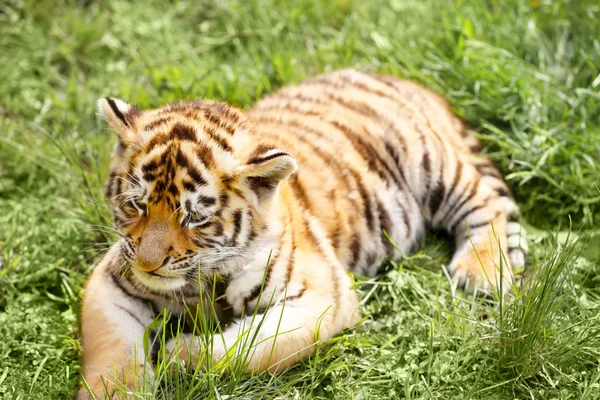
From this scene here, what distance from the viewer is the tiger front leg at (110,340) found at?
295 cm

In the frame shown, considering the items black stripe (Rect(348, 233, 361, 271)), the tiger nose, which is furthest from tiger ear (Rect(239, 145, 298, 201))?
black stripe (Rect(348, 233, 361, 271))

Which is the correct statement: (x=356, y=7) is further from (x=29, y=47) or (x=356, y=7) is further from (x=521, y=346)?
(x=521, y=346)

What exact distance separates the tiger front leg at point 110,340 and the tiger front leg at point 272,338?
0.53 feet

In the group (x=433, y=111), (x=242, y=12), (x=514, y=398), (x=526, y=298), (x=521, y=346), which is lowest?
(x=514, y=398)

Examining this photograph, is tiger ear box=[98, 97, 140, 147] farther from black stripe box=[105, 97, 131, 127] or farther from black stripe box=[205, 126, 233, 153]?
black stripe box=[205, 126, 233, 153]

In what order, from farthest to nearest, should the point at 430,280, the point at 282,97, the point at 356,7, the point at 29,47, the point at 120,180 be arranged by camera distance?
the point at 356,7, the point at 29,47, the point at 282,97, the point at 430,280, the point at 120,180

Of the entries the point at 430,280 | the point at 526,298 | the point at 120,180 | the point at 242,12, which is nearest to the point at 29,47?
the point at 242,12

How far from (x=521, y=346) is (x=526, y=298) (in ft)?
0.68

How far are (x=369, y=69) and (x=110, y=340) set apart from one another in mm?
2755

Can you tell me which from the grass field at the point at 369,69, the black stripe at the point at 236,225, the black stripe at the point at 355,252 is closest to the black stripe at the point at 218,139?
the black stripe at the point at 236,225

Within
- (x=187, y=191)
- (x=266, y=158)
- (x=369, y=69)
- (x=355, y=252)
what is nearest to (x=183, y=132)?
(x=187, y=191)

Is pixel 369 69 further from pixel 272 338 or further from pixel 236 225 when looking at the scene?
pixel 272 338

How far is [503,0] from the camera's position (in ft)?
17.8

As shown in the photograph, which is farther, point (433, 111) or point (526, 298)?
point (433, 111)
